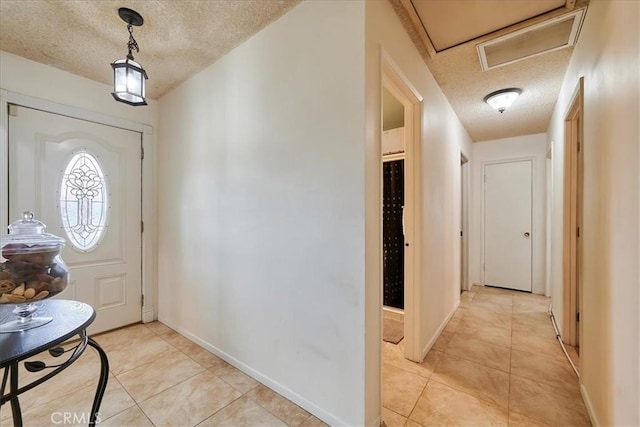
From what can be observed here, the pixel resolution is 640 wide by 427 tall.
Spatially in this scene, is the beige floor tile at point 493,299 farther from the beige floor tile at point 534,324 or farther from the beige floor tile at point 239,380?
the beige floor tile at point 239,380

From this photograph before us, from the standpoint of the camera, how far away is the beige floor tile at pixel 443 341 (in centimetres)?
244

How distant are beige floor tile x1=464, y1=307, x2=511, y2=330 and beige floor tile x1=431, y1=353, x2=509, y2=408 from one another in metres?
0.98

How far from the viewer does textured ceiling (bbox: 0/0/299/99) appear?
66.8 inches

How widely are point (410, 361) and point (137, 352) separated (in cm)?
231

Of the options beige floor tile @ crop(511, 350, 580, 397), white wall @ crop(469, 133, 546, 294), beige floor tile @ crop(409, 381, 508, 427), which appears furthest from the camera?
white wall @ crop(469, 133, 546, 294)

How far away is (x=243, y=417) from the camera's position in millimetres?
1580

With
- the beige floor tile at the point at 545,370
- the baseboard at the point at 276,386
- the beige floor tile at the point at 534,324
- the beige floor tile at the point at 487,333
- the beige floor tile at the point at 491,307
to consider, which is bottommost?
the beige floor tile at the point at 491,307

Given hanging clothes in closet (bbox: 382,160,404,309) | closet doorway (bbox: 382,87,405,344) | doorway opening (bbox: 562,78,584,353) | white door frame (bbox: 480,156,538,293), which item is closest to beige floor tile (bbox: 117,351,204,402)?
closet doorway (bbox: 382,87,405,344)

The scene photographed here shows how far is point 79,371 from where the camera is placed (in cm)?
203

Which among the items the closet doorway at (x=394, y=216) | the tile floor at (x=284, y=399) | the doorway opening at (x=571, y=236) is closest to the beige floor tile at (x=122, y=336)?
the tile floor at (x=284, y=399)

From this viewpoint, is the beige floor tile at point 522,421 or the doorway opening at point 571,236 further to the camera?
the doorway opening at point 571,236

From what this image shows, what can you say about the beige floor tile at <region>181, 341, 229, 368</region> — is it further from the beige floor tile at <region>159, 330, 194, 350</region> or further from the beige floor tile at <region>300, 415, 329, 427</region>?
the beige floor tile at <region>300, 415, 329, 427</region>

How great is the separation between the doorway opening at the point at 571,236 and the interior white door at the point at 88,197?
13.9 feet

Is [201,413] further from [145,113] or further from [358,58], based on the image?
[145,113]
